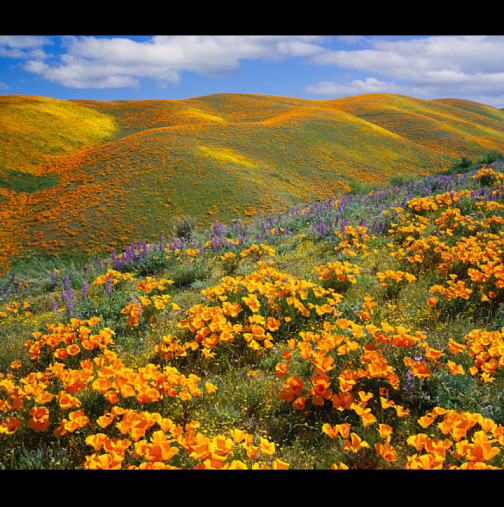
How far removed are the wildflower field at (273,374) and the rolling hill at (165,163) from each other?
998 cm

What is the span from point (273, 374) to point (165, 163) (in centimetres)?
1807

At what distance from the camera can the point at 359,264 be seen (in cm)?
Answer: 518

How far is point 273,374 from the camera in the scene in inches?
111

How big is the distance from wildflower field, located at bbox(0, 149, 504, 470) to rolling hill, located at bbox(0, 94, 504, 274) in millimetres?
Answer: 9976

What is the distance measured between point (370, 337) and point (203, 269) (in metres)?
3.29

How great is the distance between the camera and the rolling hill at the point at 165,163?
14.5 metres

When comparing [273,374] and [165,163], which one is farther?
[165,163]

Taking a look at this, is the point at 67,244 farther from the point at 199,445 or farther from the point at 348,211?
the point at 199,445

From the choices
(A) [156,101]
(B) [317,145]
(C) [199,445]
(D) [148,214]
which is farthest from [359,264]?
(A) [156,101]

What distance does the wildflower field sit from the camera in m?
1.84

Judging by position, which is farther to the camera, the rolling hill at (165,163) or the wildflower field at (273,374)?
the rolling hill at (165,163)

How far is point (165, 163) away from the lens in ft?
62.3

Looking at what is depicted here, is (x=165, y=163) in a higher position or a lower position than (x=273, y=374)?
higher
